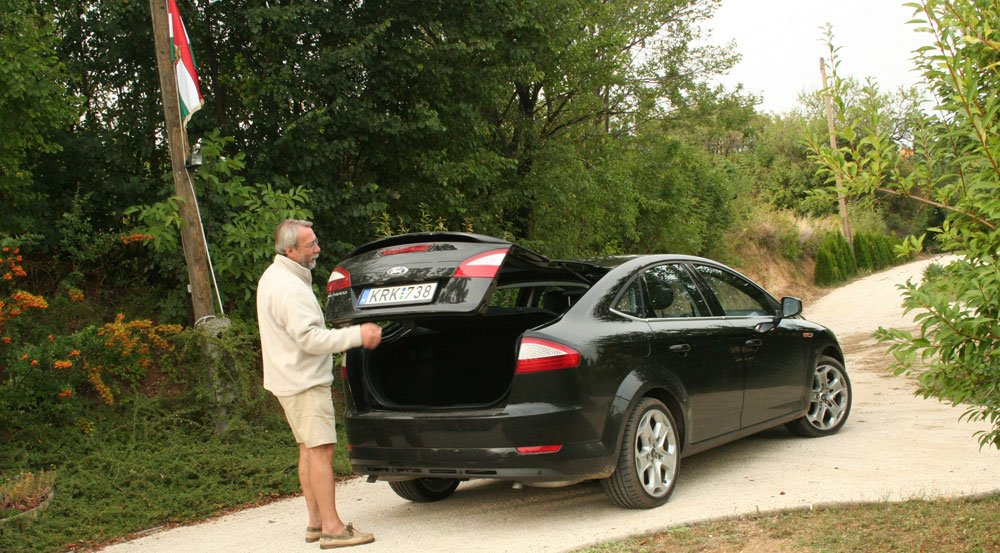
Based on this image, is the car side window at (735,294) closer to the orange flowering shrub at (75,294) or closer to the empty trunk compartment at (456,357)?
the empty trunk compartment at (456,357)

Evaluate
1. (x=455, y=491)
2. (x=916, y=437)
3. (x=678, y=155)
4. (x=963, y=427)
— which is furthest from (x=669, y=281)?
(x=678, y=155)

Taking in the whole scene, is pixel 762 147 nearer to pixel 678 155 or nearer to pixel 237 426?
pixel 678 155

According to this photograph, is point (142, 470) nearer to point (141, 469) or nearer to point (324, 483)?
point (141, 469)

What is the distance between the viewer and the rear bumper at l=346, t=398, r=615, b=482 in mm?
5508

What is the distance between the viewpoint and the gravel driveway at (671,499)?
571cm

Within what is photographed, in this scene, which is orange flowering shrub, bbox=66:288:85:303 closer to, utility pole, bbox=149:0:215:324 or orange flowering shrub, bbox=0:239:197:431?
orange flowering shrub, bbox=0:239:197:431

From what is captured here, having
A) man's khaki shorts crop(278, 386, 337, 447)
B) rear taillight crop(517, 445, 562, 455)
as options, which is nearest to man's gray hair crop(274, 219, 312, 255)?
man's khaki shorts crop(278, 386, 337, 447)

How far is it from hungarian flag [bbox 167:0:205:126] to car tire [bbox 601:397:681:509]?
18.7 ft

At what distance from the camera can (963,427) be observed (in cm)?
836

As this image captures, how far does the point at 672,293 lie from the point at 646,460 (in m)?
1.36

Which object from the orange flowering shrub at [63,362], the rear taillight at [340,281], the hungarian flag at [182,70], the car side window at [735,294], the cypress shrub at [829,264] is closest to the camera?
the rear taillight at [340,281]

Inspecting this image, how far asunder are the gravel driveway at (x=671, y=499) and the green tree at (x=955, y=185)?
1.65m

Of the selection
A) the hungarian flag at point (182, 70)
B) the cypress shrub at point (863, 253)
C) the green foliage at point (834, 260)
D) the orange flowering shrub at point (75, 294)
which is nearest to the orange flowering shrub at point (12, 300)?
the orange flowering shrub at point (75, 294)

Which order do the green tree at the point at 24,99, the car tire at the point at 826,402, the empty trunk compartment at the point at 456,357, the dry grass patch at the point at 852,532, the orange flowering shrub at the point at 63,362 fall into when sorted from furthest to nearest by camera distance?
1. the green tree at the point at 24,99
2. the orange flowering shrub at the point at 63,362
3. the car tire at the point at 826,402
4. the empty trunk compartment at the point at 456,357
5. the dry grass patch at the point at 852,532
